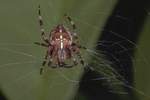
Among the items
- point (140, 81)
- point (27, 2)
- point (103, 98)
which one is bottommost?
point (103, 98)

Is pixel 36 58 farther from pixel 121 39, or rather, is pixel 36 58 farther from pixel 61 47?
pixel 121 39

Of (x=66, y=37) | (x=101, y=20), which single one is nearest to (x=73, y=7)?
(x=101, y=20)

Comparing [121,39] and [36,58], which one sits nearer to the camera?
[36,58]

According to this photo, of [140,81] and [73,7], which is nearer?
[73,7]

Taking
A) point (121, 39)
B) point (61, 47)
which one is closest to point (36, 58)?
point (61, 47)

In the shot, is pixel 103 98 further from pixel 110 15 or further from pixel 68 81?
pixel 110 15

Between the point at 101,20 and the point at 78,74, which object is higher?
the point at 101,20

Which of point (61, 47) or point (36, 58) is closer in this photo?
point (36, 58)

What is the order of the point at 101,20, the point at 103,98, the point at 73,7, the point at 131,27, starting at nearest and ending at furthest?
the point at 73,7, the point at 101,20, the point at 131,27, the point at 103,98
